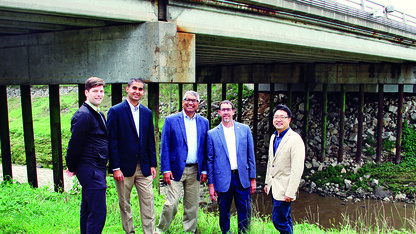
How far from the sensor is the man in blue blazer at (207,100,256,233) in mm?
4516

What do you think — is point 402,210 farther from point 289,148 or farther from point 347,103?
point 289,148

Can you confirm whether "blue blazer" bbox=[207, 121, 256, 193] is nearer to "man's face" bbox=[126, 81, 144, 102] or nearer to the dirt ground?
"man's face" bbox=[126, 81, 144, 102]

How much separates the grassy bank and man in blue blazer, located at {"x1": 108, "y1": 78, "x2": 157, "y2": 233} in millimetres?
625

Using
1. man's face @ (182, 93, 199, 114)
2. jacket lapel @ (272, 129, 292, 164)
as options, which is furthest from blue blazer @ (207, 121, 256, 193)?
jacket lapel @ (272, 129, 292, 164)

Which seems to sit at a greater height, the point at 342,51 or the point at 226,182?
the point at 342,51

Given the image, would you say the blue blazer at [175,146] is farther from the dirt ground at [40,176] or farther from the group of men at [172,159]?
the dirt ground at [40,176]

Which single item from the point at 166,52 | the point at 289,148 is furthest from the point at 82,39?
the point at 289,148

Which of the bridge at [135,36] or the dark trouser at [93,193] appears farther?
the bridge at [135,36]

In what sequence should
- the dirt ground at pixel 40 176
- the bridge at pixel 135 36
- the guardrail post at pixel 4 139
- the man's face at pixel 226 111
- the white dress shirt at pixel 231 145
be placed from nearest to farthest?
the man's face at pixel 226 111, the white dress shirt at pixel 231 145, the bridge at pixel 135 36, the guardrail post at pixel 4 139, the dirt ground at pixel 40 176

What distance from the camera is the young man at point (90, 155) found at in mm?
3574

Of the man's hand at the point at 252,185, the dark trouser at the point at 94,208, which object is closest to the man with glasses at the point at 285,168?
the man's hand at the point at 252,185

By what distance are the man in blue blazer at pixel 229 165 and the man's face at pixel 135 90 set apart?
1.01 m

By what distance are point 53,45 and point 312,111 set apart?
1311 cm

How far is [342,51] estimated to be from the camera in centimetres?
1070
